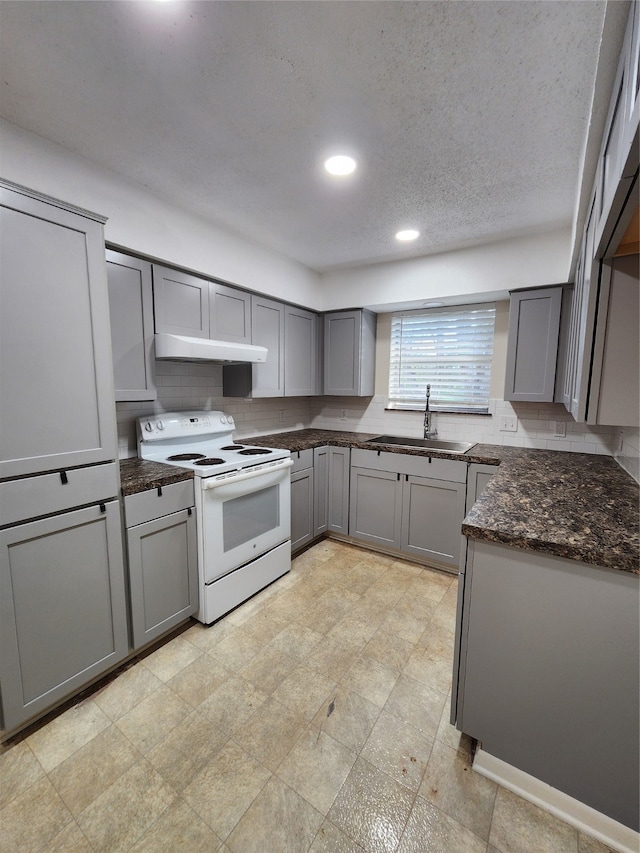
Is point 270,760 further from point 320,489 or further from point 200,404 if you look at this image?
point 200,404

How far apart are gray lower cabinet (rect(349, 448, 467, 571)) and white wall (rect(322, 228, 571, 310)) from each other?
139cm

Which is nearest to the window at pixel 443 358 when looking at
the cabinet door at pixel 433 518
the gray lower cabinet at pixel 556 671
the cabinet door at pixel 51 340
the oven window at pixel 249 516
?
the cabinet door at pixel 433 518

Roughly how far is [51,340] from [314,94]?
1391 millimetres

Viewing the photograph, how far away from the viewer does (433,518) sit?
271 centimetres

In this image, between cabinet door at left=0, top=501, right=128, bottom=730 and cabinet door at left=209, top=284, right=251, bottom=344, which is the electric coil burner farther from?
cabinet door at left=209, top=284, right=251, bottom=344

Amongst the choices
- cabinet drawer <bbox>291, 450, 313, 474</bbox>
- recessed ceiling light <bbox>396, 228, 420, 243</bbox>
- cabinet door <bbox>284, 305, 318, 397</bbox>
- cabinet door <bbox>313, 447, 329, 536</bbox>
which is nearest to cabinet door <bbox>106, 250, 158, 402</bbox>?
cabinet drawer <bbox>291, 450, 313, 474</bbox>

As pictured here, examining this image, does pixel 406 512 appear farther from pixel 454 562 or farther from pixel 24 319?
pixel 24 319

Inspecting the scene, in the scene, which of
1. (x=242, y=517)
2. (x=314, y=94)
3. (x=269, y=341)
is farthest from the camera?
(x=269, y=341)

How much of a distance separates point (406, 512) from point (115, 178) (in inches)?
113

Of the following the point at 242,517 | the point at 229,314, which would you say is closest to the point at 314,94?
the point at 229,314

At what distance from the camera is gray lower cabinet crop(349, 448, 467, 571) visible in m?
2.62

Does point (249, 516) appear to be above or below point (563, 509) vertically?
below

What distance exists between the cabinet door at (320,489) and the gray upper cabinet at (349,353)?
0.72 m

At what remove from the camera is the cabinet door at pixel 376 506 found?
9.47 ft
